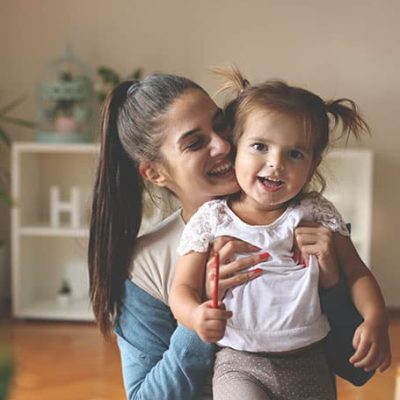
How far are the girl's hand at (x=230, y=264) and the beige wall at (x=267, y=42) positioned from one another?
275 centimetres

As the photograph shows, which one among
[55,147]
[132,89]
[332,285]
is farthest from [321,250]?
[55,147]

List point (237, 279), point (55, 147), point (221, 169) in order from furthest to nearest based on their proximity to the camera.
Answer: point (55, 147), point (221, 169), point (237, 279)

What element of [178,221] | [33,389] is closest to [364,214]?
[33,389]

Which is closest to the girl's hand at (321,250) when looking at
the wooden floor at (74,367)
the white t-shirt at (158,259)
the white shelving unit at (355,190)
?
the white t-shirt at (158,259)

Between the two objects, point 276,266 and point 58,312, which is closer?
point 276,266

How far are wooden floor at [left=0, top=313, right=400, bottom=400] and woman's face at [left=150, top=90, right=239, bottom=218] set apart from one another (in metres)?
1.32

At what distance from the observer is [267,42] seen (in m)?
3.80

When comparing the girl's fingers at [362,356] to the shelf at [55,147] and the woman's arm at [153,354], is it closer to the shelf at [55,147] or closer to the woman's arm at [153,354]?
the woman's arm at [153,354]

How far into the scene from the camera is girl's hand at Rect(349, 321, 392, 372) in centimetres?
104

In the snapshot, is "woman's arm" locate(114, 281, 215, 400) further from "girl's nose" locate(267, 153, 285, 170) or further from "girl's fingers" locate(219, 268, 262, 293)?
"girl's nose" locate(267, 153, 285, 170)

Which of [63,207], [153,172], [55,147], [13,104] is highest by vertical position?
[153,172]

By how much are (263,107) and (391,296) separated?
2992 millimetres

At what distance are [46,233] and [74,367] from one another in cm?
83

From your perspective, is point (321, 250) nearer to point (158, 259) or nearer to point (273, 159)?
point (273, 159)
